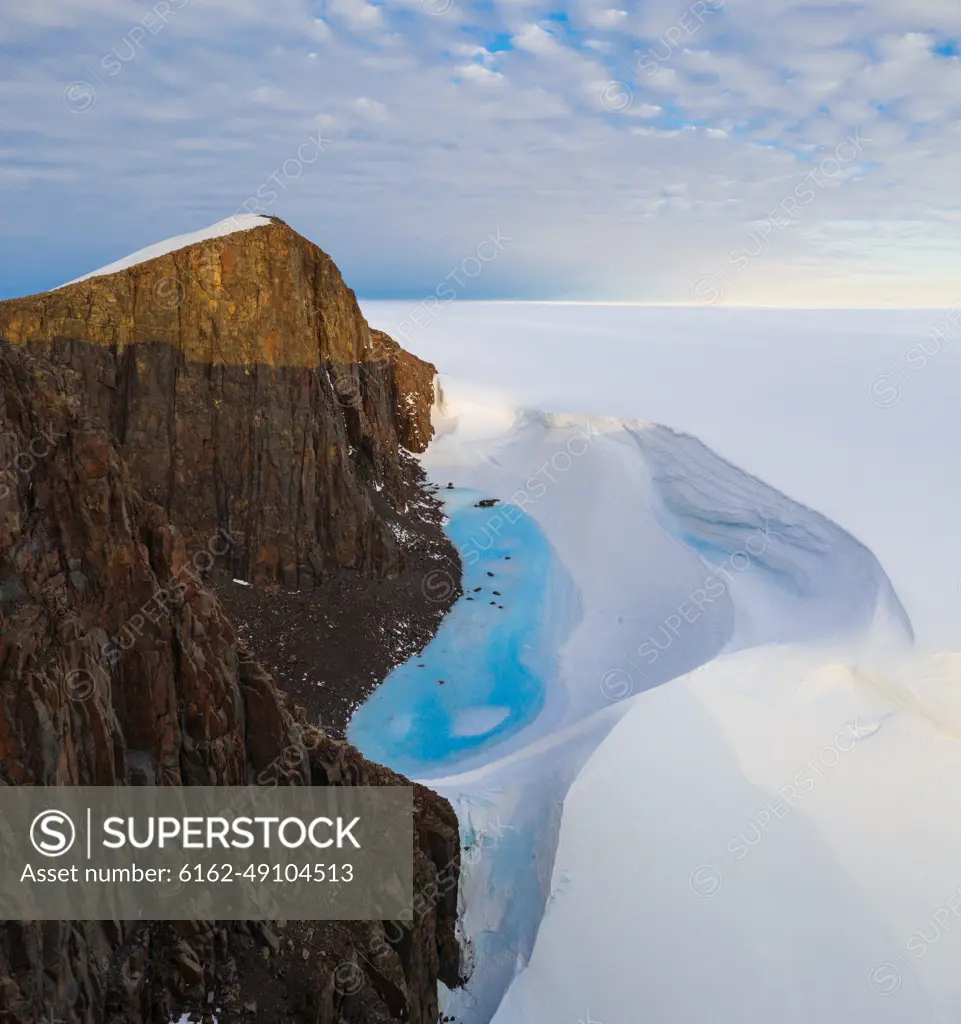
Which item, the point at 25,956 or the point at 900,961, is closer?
the point at 25,956

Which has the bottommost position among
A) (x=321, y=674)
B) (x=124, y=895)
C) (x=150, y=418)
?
(x=321, y=674)

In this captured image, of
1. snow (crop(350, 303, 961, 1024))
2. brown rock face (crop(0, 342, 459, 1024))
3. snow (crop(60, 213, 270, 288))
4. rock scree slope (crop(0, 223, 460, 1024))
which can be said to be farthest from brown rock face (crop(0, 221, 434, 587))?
brown rock face (crop(0, 342, 459, 1024))

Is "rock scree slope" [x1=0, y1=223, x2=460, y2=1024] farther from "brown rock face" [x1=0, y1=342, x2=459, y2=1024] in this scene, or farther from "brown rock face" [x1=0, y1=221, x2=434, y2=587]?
"brown rock face" [x1=0, y1=221, x2=434, y2=587]

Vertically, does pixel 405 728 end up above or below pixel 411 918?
below

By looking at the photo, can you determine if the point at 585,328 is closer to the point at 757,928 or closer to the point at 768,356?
the point at 768,356

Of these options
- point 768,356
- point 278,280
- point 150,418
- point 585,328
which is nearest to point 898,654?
point 278,280
